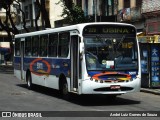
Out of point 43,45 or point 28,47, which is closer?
point 43,45

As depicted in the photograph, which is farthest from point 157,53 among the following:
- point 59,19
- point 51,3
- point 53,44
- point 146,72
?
point 51,3

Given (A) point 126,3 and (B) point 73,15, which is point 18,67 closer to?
(B) point 73,15

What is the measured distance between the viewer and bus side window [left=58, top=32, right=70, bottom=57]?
58.7 feet

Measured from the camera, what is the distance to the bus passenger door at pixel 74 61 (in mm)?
16844

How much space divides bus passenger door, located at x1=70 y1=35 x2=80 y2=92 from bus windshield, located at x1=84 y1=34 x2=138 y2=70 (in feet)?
2.16

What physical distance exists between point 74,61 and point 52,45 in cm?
277

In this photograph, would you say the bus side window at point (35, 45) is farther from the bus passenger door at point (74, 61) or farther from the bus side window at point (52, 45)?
→ the bus passenger door at point (74, 61)

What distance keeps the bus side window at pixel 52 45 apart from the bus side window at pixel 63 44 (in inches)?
22.2

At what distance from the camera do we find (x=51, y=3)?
56969 millimetres

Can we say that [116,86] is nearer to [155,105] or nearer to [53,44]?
[155,105]

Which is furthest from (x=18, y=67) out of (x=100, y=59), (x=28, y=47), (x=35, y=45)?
(x=100, y=59)

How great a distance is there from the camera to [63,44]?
18.3 meters

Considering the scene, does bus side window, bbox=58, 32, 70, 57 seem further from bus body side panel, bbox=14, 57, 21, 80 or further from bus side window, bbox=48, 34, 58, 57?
bus body side panel, bbox=14, 57, 21, 80

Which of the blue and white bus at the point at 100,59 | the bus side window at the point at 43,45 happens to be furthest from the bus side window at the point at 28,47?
the blue and white bus at the point at 100,59
